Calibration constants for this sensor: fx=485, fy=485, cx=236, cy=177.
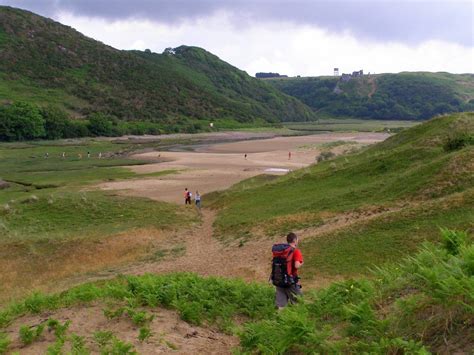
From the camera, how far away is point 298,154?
8456cm

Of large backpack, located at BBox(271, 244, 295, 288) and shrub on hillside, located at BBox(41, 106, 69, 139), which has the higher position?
shrub on hillside, located at BBox(41, 106, 69, 139)

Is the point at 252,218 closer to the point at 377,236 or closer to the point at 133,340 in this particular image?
the point at 377,236

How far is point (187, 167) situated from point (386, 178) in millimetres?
43607

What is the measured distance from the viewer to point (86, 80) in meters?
168

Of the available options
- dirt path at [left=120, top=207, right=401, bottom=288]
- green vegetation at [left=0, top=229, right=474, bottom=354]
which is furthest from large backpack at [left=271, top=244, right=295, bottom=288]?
dirt path at [left=120, top=207, right=401, bottom=288]

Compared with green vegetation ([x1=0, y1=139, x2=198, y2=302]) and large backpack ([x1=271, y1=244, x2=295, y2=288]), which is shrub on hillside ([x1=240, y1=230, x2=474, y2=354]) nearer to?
large backpack ([x1=271, y1=244, x2=295, y2=288])

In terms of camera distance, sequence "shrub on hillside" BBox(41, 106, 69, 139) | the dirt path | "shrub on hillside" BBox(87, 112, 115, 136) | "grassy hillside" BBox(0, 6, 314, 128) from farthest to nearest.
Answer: "grassy hillside" BBox(0, 6, 314, 128) → "shrub on hillside" BBox(87, 112, 115, 136) → "shrub on hillside" BBox(41, 106, 69, 139) → the dirt path

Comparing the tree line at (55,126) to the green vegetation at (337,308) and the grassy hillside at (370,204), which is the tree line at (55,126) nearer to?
the grassy hillside at (370,204)

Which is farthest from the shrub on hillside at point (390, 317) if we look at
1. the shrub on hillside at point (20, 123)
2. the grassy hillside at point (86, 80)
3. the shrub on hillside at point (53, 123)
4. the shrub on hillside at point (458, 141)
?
the grassy hillside at point (86, 80)

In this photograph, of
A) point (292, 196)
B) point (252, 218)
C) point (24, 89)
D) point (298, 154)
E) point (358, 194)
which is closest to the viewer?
point (358, 194)

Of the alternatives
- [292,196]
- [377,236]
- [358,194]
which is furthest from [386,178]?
[377,236]

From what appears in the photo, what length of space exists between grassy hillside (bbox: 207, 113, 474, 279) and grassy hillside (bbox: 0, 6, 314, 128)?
119841 millimetres

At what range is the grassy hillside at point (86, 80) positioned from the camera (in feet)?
500

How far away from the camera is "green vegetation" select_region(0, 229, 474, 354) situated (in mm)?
6469
